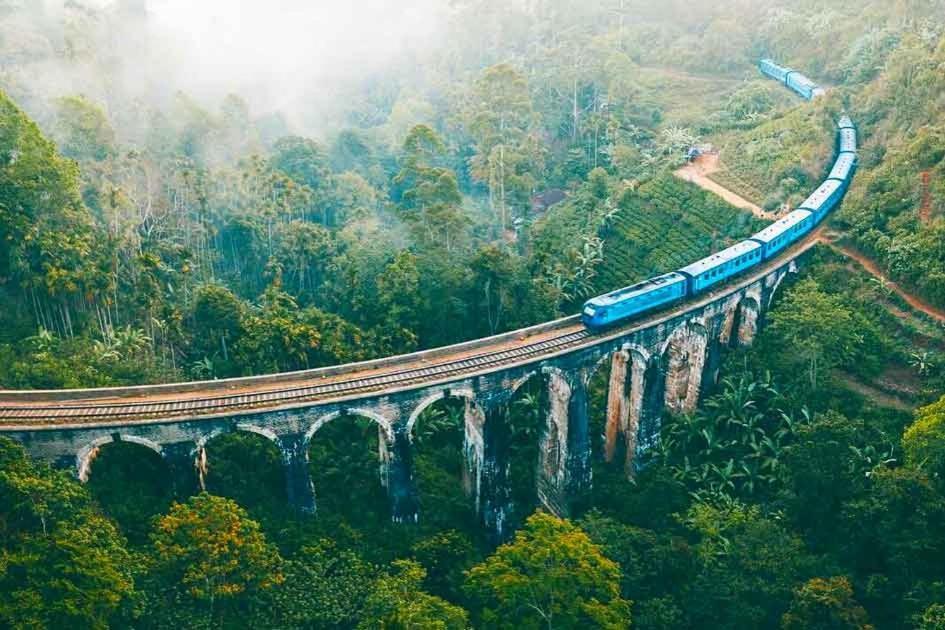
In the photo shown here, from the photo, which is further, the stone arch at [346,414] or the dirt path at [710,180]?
the dirt path at [710,180]

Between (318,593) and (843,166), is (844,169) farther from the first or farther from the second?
(318,593)

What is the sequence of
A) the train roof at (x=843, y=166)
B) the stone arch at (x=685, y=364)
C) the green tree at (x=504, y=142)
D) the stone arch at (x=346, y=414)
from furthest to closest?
1. the green tree at (x=504, y=142)
2. the train roof at (x=843, y=166)
3. the stone arch at (x=685, y=364)
4. the stone arch at (x=346, y=414)

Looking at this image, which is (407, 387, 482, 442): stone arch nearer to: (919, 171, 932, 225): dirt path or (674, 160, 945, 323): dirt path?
(674, 160, 945, 323): dirt path

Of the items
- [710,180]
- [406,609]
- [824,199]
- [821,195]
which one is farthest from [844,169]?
[406,609]

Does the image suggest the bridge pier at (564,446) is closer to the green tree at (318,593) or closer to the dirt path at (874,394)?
the green tree at (318,593)

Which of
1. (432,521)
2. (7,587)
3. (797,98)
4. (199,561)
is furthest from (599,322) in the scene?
(797,98)

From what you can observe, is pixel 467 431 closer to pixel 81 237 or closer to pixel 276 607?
pixel 276 607

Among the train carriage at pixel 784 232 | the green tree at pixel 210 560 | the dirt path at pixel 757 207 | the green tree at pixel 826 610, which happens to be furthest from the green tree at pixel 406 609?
the dirt path at pixel 757 207
